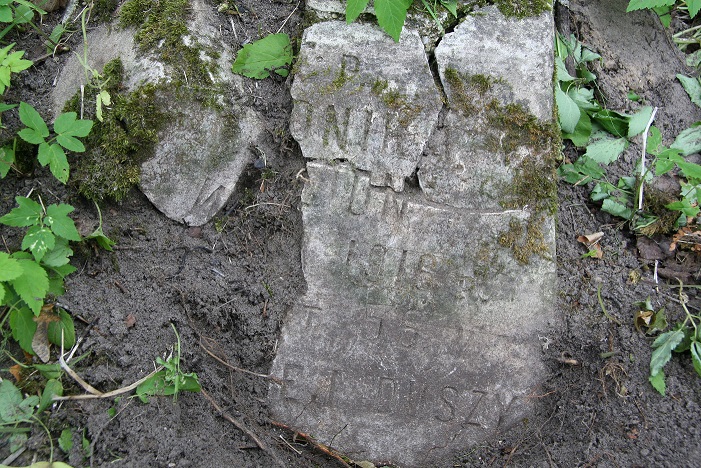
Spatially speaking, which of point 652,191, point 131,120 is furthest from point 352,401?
point 652,191

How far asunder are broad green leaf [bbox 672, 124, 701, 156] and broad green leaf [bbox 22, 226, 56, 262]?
103 inches

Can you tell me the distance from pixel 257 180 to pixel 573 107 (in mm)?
1380

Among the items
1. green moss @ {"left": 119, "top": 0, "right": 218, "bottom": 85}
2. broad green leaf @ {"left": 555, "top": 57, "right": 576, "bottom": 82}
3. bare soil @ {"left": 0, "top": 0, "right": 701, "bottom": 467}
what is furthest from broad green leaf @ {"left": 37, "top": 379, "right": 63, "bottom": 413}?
broad green leaf @ {"left": 555, "top": 57, "right": 576, "bottom": 82}

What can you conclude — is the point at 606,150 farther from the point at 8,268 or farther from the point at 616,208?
the point at 8,268

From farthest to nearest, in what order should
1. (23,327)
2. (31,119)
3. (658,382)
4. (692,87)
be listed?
(692,87)
(658,382)
(31,119)
(23,327)

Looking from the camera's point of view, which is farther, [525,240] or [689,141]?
[689,141]

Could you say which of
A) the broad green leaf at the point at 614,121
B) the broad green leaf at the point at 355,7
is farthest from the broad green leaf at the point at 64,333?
the broad green leaf at the point at 614,121

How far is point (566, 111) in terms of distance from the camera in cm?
250

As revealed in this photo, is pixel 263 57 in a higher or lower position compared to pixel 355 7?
lower

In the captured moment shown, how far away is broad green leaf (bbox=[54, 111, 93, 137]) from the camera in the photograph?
7.10 ft

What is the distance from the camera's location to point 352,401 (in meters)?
2.27

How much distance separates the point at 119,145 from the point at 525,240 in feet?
5.39

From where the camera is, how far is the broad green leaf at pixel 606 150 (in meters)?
2.55

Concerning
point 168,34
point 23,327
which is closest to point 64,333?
point 23,327
